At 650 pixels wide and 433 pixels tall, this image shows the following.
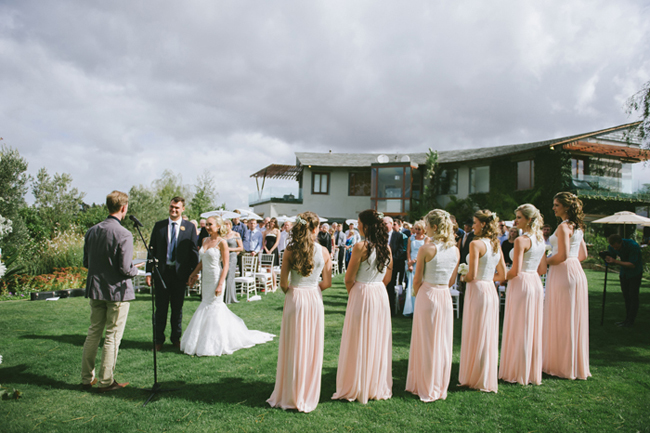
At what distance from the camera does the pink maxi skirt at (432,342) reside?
13.9 feet

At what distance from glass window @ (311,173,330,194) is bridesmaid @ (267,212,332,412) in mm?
27132

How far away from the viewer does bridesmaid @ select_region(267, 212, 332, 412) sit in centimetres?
389

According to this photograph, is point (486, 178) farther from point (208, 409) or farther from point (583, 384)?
point (208, 409)

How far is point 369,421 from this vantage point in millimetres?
3721

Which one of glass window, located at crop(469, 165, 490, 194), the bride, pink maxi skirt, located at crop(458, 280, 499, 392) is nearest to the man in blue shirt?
pink maxi skirt, located at crop(458, 280, 499, 392)

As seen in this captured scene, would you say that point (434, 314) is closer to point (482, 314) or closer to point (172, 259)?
point (482, 314)

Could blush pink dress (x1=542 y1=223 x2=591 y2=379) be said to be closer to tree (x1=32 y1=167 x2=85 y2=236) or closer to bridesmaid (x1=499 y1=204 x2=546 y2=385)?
bridesmaid (x1=499 y1=204 x2=546 y2=385)

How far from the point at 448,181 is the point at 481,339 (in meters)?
25.6

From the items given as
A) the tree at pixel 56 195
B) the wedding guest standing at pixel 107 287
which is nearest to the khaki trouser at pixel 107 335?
the wedding guest standing at pixel 107 287

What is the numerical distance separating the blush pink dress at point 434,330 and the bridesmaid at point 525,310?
104cm

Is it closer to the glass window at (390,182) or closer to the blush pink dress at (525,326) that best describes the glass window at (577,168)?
the glass window at (390,182)

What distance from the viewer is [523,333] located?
4703mm

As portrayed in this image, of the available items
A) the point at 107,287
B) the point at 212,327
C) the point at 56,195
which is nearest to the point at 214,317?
the point at 212,327

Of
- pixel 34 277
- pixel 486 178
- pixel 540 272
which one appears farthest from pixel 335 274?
pixel 486 178
